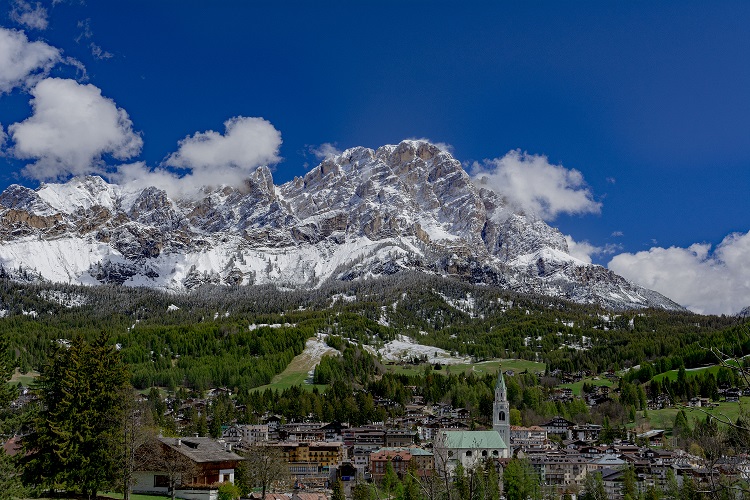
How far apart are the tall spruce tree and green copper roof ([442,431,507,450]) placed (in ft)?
294

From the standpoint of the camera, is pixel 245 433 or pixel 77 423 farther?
pixel 245 433

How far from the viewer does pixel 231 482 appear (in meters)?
58.2

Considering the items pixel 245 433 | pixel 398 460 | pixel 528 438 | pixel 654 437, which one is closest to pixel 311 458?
pixel 245 433

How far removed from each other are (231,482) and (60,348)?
17.2m

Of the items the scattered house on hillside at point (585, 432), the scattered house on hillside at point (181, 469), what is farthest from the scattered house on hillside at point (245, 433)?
the scattered house on hillside at point (181, 469)

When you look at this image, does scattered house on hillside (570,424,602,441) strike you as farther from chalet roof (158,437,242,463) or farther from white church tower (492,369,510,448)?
chalet roof (158,437,242,463)

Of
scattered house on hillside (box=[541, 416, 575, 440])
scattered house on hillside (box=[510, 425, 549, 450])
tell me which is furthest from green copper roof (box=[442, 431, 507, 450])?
scattered house on hillside (box=[541, 416, 575, 440])

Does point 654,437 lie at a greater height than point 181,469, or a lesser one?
greater

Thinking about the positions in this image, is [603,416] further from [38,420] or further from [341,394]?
[38,420]

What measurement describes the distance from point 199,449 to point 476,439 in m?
84.4

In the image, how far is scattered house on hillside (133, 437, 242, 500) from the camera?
174ft

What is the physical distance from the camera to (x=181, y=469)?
175 ft

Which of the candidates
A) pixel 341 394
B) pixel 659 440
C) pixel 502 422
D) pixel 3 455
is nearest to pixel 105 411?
pixel 3 455

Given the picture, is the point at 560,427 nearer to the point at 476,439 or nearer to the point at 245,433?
the point at 476,439
